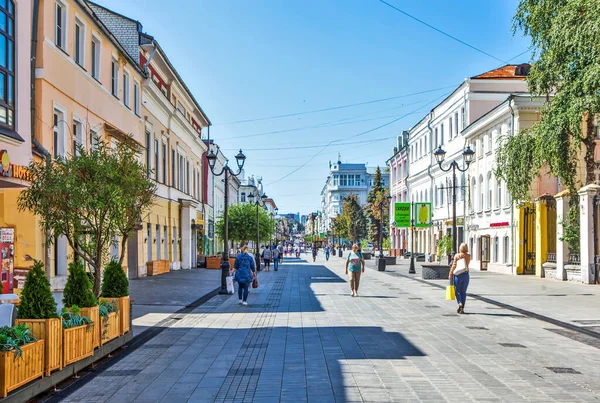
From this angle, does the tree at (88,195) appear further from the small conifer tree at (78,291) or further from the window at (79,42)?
the window at (79,42)

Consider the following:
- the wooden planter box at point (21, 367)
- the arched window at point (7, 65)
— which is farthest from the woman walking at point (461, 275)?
the wooden planter box at point (21, 367)

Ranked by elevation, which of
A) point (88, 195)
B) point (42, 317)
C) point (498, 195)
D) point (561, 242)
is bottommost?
point (42, 317)

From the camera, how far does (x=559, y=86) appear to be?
28422 millimetres

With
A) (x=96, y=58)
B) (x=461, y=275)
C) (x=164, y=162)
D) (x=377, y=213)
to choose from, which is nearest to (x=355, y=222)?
(x=377, y=213)

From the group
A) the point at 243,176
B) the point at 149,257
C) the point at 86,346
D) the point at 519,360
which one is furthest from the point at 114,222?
the point at 243,176

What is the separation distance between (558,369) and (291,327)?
598 centimetres

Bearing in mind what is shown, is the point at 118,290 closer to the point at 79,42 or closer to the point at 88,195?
the point at 88,195

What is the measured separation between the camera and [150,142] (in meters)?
36.6

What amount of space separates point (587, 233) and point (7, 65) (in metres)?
21.7

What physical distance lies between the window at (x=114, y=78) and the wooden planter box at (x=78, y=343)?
64.4 ft

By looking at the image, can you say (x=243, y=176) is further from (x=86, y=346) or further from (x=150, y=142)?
(x=86, y=346)

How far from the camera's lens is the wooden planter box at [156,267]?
1385 inches

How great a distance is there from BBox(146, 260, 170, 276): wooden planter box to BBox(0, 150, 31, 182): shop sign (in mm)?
20115

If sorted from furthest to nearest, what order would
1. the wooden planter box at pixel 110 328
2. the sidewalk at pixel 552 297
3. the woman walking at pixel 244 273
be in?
the woman walking at pixel 244 273 < the sidewalk at pixel 552 297 < the wooden planter box at pixel 110 328
